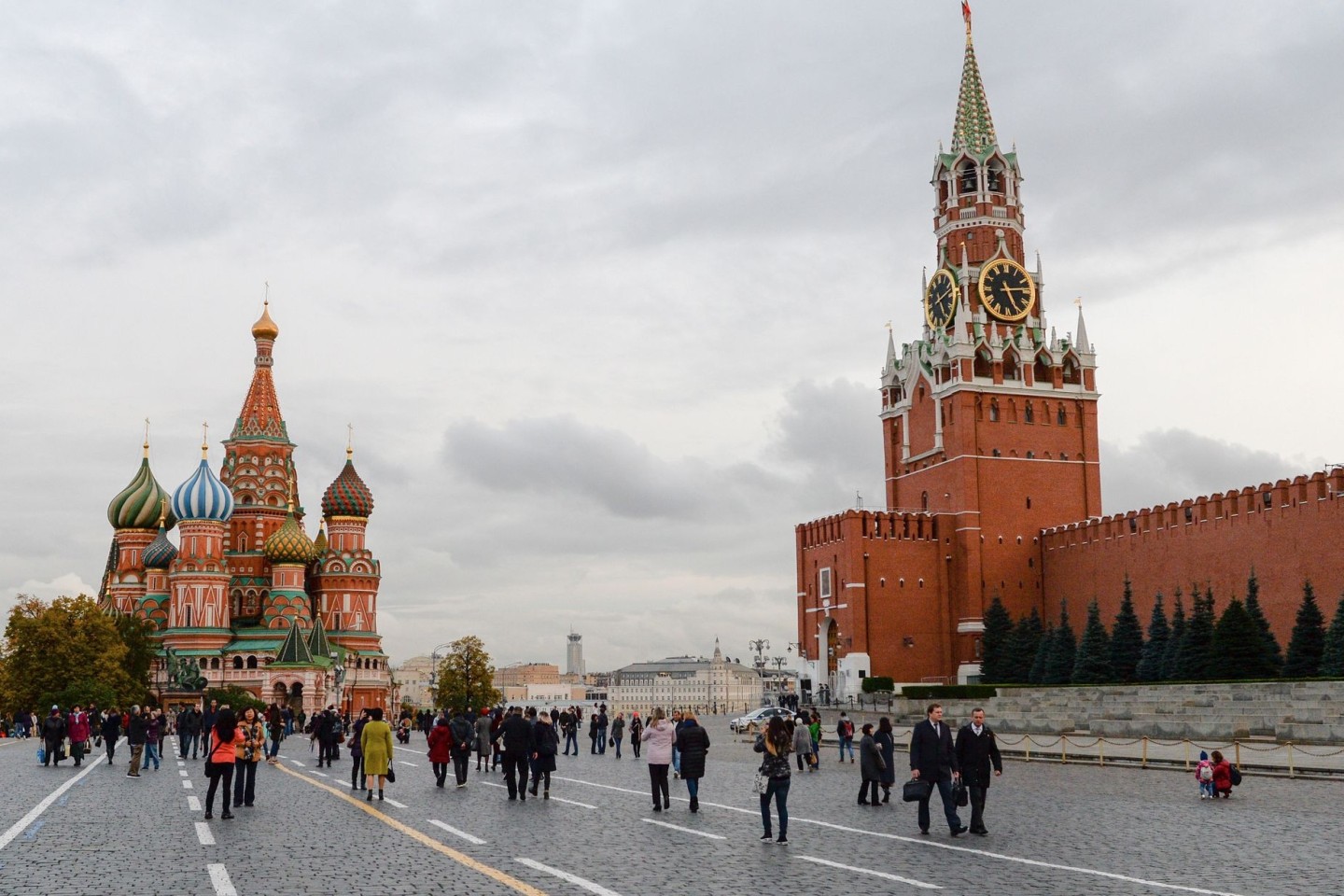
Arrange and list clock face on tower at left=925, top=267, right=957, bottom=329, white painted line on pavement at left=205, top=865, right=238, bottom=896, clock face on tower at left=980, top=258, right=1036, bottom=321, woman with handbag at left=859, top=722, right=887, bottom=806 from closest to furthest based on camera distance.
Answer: white painted line on pavement at left=205, top=865, right=238, bottom=896, woman with handbag at left=859, top=722, right=887, bottom=806, clock face on tower at left=980, top=258, right=1036, bottom=321, clock face on tower at left=925, top=267, right=957, bottom=329

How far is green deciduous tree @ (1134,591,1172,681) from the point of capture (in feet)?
161

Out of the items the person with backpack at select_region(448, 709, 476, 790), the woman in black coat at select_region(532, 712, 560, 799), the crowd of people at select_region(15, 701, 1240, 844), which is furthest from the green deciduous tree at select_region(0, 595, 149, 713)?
the woman in black coat at select_region(532, 712, 560, 799)

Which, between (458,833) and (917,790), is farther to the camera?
(458,833)

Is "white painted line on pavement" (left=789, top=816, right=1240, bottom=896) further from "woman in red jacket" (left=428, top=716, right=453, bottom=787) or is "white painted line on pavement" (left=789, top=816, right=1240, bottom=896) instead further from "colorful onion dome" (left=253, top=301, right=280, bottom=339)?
"colorful onion dome" (left=253, top=301, right=280, bottom=339)

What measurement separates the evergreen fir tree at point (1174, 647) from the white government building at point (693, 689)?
129740mm

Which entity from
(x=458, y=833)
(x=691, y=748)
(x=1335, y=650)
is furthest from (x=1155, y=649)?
(x=458, y=833)

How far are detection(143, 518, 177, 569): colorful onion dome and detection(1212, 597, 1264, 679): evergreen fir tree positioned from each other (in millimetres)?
62735

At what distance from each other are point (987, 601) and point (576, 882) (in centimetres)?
5635

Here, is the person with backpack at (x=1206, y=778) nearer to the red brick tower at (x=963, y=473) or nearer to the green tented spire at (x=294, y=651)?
the red brick tower at (x=963, y=473)

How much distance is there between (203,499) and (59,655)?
20.2 metres

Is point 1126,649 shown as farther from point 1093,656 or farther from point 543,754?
point 543,754

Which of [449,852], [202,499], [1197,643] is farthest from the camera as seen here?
[202,499]

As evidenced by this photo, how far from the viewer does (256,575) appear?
8388 cm

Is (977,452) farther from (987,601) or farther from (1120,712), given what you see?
(1120,712)
